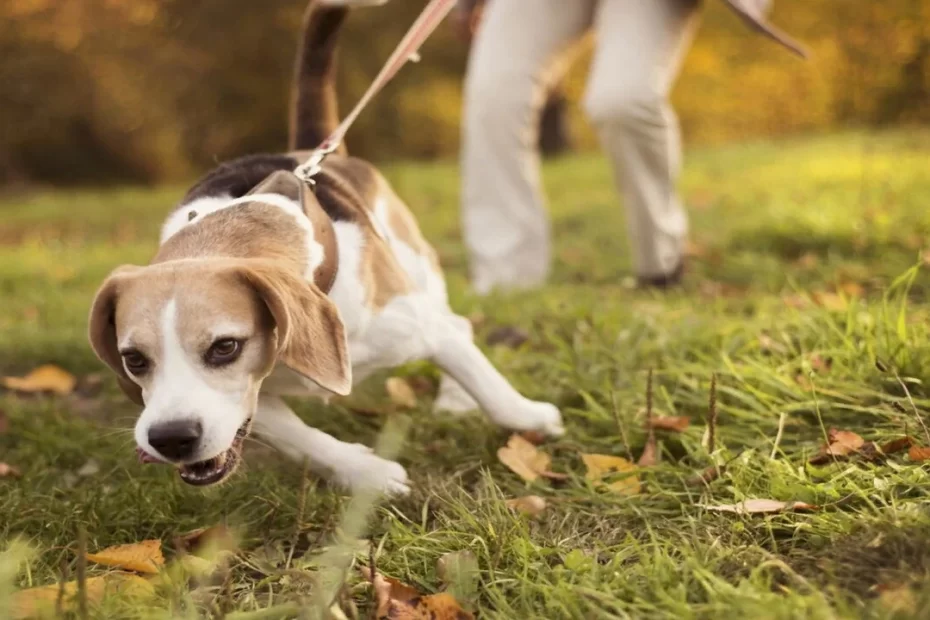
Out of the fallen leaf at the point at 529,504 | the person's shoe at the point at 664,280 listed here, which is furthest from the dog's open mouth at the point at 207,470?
the person's shoe at the point at 664,280

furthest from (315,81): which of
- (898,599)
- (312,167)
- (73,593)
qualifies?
(898,599)

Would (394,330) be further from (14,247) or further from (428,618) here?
(14,247)

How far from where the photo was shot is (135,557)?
2.15 m

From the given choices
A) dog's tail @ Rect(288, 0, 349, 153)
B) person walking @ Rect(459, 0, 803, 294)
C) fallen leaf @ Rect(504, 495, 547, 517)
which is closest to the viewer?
fallen leaf @ Rect(504, 495, 547, 517)

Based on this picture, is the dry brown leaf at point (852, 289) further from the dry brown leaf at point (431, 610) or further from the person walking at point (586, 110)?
the dry brown leaf at point (431, 610)

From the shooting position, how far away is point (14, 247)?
23.3ft

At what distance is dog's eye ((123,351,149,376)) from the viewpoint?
2082mm

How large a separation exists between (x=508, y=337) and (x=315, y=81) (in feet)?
3.98

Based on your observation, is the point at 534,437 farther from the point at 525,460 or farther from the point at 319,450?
the point at 319,450

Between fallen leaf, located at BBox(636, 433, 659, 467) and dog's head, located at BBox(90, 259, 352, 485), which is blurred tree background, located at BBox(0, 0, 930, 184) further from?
dog's head, located at BBox(90, 259, 352, 485)

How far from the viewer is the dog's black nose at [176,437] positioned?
6.53 feet

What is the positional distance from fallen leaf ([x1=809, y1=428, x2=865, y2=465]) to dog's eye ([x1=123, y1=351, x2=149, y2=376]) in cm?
159

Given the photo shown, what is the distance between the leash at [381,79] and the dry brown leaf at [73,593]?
1111 millimetres

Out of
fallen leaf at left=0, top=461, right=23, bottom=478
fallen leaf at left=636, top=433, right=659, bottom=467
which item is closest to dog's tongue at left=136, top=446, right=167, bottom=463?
fallen leaf at left=0, top=461, right=23, bottom=478
